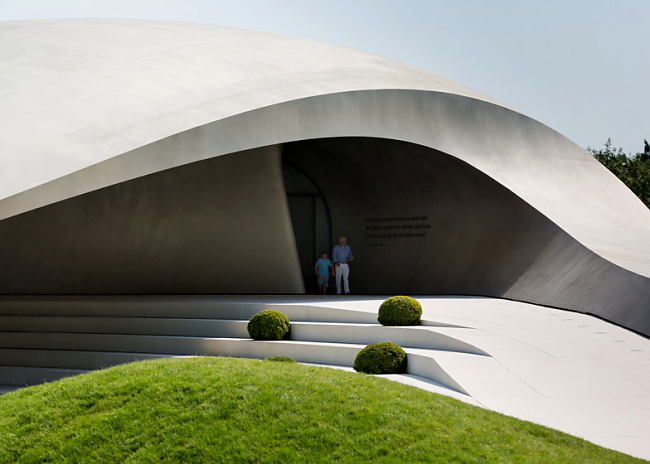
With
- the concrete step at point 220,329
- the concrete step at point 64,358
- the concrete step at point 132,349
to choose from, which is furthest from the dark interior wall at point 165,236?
the concrete step at point 64,358

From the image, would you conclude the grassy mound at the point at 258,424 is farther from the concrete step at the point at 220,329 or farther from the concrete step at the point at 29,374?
the concrete step at the point at 29,374

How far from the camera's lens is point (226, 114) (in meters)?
11.8

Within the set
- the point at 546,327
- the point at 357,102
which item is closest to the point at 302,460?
the point at 546,327

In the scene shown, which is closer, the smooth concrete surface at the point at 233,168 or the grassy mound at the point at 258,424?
the grassy mound at the point at 258,424

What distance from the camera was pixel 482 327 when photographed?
410 inches

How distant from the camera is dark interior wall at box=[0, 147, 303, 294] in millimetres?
17391

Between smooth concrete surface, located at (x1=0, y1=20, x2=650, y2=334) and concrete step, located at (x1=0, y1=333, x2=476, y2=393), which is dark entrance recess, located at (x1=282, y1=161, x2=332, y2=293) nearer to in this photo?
smooth concrete surface, located at (x1=0, y1=20, x2=650, y2=334)

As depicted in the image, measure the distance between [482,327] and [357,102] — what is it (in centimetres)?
580

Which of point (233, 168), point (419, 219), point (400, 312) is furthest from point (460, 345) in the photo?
point (233, 168)

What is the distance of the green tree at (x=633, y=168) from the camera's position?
41.4m

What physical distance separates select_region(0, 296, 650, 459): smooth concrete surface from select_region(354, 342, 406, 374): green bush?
0.71ft

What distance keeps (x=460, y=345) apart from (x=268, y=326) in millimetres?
3292

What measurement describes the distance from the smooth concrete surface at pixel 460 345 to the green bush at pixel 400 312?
250mm

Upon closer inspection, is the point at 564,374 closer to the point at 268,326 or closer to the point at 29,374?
the point at 268,326
